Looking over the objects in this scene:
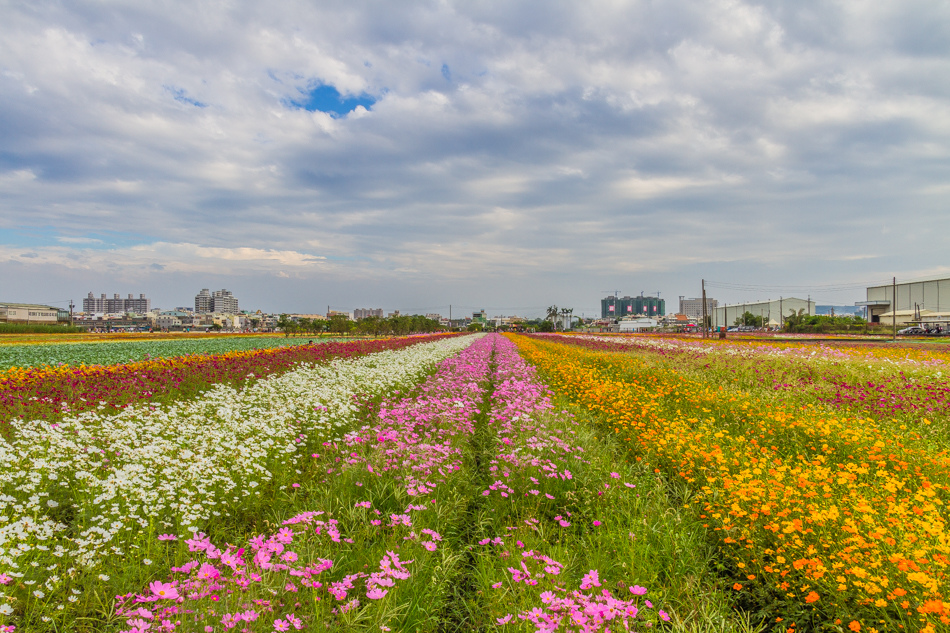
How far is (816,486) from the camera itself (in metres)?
4.09

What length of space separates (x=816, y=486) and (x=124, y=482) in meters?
6.17

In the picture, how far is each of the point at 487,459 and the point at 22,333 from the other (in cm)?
7982

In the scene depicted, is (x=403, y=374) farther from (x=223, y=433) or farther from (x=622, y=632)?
(x=622, y=632)

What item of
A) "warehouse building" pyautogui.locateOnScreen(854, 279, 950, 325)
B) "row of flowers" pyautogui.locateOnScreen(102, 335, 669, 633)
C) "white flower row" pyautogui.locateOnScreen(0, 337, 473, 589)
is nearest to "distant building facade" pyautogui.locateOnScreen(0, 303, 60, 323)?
"white flower row" pyautogui.locateOnScreen(0, 337, 473, 589)

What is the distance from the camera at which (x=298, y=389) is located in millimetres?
9016

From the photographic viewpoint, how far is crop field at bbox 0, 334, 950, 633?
2734 millimetres

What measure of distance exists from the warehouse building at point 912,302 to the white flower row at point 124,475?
383 ft

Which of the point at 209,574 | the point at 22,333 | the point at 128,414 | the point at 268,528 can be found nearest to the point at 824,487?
the point at 209,574

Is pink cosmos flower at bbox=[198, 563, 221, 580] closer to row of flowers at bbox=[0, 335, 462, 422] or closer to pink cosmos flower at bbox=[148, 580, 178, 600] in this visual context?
pink cosmos flower at bbox=[148, 580, 178, 600]

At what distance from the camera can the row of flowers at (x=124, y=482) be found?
10.2 feet

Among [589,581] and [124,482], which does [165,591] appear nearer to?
[124,482]

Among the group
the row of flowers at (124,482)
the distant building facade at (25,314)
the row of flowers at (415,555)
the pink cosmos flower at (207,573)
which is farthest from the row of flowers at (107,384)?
the distant building facade at (25,314)

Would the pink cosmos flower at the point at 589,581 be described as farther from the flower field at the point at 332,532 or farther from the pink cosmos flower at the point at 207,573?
the pink cosmos flower at the point at 207,573

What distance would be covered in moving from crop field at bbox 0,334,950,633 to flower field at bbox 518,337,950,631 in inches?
1.2
